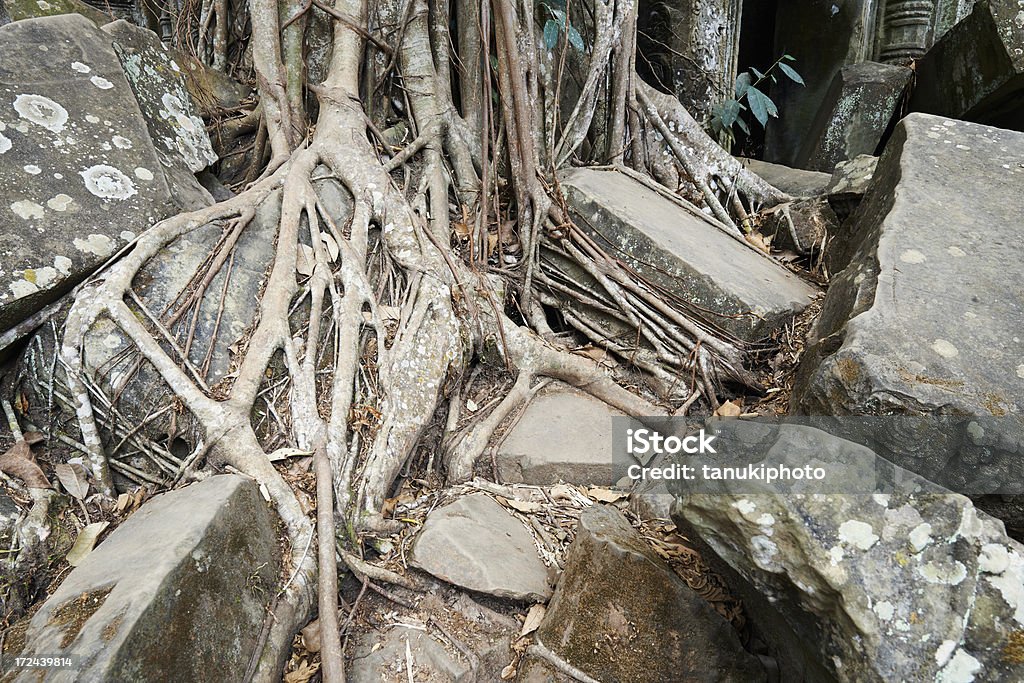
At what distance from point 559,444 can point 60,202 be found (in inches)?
76.8

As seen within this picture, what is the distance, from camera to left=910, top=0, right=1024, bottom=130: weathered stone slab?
423cm

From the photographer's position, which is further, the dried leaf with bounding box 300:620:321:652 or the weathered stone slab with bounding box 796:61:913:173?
the weathered stone slab with bounding box 796:61:913:173

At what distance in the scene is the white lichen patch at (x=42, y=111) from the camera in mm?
2482

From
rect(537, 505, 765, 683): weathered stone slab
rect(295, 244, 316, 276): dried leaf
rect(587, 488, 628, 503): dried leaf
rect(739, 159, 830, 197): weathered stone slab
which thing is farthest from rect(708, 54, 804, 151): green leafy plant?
rect(537, 505, 765, 683): weathered stone slab

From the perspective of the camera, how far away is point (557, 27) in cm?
375

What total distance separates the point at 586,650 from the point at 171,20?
4206 millimetres

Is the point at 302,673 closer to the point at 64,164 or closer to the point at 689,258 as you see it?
the point at 64,164

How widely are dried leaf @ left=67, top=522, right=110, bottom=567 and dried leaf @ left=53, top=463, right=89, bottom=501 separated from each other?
0.12 meters

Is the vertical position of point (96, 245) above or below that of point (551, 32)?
below

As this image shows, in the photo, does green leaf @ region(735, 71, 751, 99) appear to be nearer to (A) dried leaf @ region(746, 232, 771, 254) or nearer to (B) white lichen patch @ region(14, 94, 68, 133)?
(A) dried leaf @ region(746, 232, 771, 254)

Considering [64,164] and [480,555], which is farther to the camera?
[64,164]

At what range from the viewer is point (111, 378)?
2.19 metres

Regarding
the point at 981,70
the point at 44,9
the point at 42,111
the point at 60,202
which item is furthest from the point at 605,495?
the point at 981,70

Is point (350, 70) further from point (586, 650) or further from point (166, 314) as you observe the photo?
point (586, 650)
